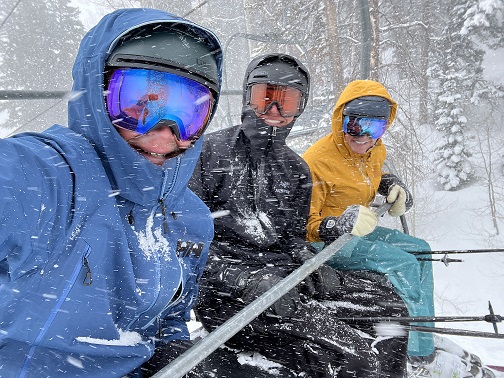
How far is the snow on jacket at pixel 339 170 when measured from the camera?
122 inches

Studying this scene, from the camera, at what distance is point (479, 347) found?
5.04 meters

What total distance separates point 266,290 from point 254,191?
68 centimetres

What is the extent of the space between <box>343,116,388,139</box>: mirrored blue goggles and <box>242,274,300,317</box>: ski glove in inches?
60.5

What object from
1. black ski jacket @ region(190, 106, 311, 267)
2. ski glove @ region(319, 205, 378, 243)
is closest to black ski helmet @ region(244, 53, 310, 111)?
black ski jacket @ region(190, 106, 311, 267)

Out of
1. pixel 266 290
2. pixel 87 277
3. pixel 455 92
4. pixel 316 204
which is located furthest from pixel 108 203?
pixel 455 92

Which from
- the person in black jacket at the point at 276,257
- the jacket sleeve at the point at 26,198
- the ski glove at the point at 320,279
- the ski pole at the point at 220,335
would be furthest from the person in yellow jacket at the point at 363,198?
the jacket sleeve at the point at 26,198

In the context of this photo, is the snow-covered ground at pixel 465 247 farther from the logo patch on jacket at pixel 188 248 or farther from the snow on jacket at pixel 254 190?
the logo patch on jacket at pixel 188 248

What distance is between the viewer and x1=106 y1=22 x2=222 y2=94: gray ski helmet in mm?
1343

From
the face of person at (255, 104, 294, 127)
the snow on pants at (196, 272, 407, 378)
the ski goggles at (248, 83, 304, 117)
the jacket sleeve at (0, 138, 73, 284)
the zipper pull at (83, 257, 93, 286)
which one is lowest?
the snow on pants at (196, 272, 407, 378)

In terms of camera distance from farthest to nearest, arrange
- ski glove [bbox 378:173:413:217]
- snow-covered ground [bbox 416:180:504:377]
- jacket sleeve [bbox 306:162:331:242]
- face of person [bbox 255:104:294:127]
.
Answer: snow-covered ground [bbox 416:180:504:377], ski glove [bbox 378:173:413:217], jacket sleeve [bbox 306:162:331:242], face of person [bbox 255:104:294:127]

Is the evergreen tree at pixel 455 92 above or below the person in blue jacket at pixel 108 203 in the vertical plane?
above

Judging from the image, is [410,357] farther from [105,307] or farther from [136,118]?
[136,118]

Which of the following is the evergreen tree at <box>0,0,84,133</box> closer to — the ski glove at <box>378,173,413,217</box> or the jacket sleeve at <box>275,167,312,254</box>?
the ski glove at <box>378,173,413,217</box>

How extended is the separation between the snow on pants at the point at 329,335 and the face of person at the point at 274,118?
1.15 meters
